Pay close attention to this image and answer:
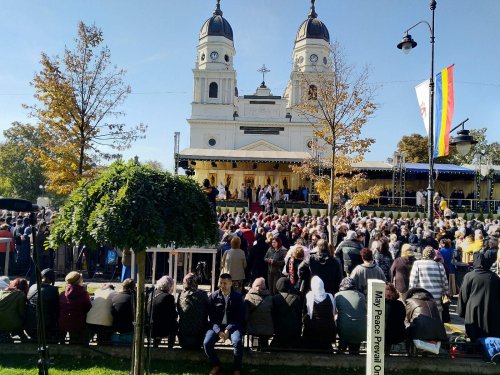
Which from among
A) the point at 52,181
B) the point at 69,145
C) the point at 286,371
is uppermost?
the point at 69,145

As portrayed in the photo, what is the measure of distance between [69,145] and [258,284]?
11.2 meters

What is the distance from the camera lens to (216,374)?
538 centimetres

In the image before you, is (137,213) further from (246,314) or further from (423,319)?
(423,319)

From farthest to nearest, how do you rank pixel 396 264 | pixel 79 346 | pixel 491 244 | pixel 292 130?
pixel 292 130
pixel 491 244
pixel 396 264
pixel 79 346

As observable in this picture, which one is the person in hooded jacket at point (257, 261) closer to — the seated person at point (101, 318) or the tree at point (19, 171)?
the seated person at point (101, 318)

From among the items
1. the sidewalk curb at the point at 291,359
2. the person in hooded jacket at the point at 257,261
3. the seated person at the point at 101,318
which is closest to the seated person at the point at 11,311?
the sidewalk curb at the point at 291,359

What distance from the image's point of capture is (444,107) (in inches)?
446

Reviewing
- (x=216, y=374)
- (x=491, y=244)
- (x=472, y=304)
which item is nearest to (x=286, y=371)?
(x=216, y=374)

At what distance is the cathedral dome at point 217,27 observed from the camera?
196 ft

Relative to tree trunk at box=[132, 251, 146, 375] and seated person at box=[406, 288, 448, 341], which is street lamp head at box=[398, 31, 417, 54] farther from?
tree trunk at box=[132, 251, 146, 375]

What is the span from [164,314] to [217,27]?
59.9m

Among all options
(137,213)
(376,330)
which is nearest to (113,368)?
(137,213)

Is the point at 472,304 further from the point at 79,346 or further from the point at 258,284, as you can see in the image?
the point at 79,346

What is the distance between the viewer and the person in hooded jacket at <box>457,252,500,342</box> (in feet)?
19.0
